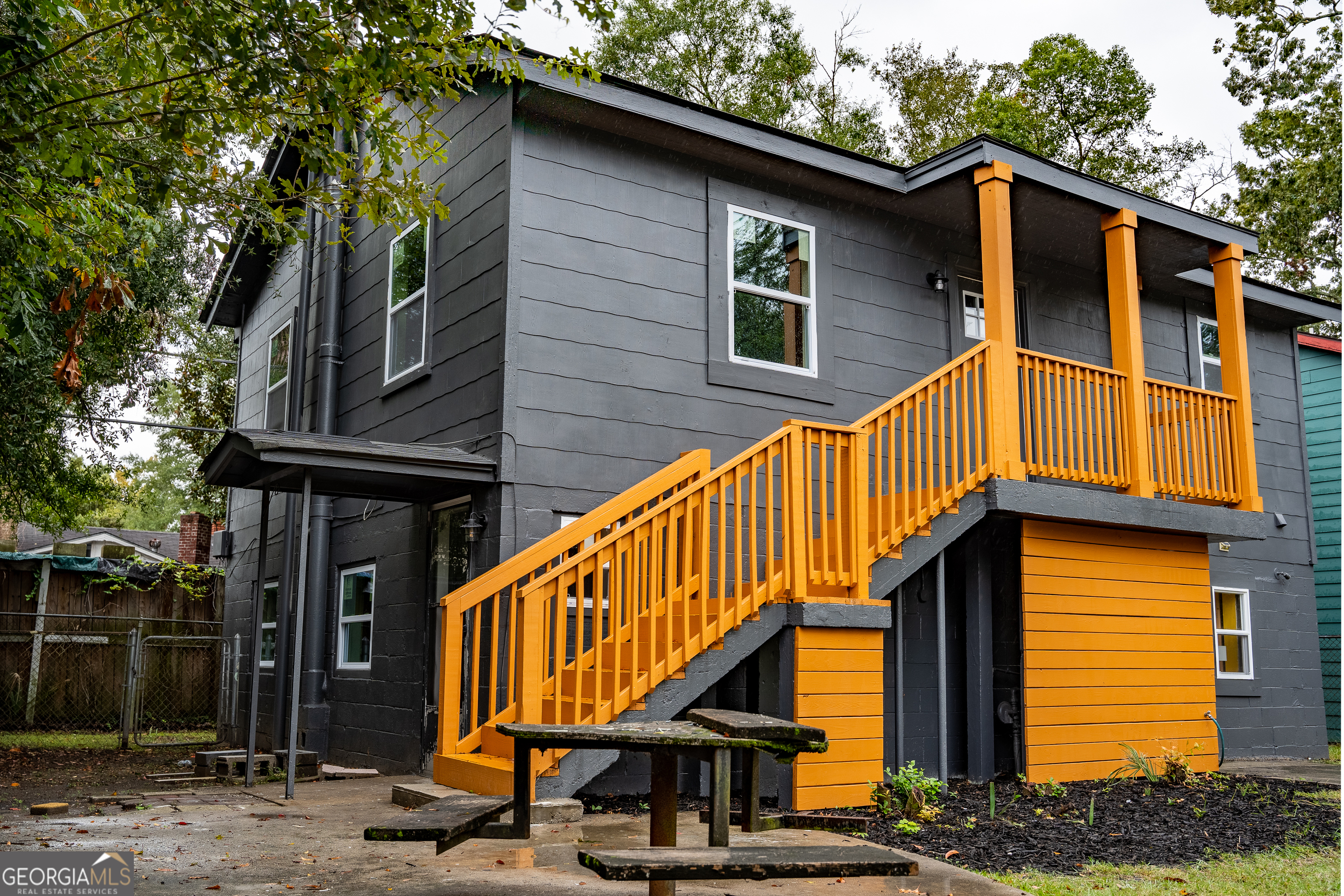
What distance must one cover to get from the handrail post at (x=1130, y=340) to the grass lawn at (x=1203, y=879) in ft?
11.6

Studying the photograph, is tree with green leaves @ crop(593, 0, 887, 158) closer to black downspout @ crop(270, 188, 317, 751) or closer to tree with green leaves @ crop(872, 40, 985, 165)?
tree with green leaves @ crop(872, 40, 985, 165)

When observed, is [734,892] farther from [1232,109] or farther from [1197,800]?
[1232,109]

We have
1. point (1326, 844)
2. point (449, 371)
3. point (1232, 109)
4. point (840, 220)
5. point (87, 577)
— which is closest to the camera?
point (1326, 844)

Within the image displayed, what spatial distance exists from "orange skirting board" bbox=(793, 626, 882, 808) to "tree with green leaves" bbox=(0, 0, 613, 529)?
3.94 m

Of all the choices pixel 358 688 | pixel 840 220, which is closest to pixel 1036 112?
pixel 840 220

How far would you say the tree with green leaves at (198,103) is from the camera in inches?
209

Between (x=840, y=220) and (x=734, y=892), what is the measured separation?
661 cm

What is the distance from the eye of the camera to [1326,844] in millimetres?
6012

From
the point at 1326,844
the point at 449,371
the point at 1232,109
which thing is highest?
the point at 1232,109

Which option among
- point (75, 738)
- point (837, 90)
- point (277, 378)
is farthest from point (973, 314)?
point (837, 90)

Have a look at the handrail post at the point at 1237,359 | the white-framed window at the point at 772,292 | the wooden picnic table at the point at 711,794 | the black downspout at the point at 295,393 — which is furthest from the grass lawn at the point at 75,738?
the handrail post at the point at 1237,359

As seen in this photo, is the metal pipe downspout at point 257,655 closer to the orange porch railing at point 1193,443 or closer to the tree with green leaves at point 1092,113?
the orange porch railing at point 1193,443

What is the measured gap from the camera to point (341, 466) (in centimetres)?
706

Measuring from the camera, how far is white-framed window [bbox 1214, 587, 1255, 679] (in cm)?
1166
